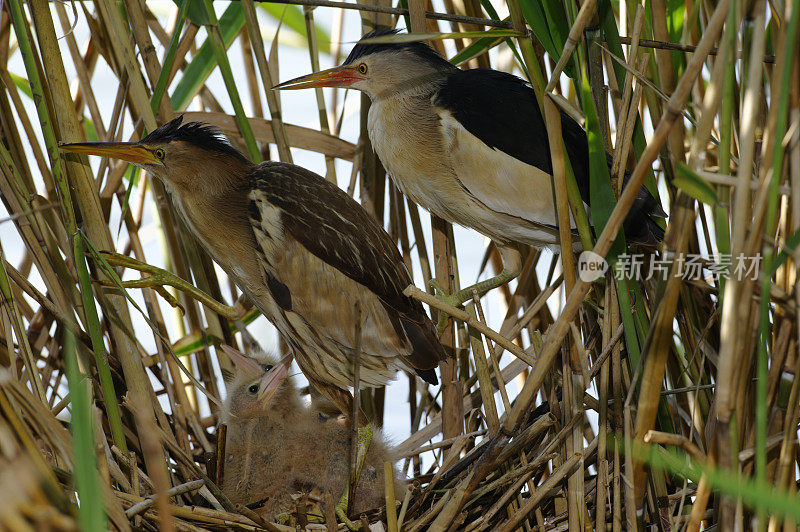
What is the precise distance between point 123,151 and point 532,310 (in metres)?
0.80

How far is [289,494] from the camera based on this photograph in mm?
1395

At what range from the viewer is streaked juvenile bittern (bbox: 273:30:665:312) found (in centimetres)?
142

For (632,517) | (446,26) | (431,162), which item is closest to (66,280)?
(431,162)

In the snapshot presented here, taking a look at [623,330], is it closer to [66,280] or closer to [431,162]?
[431,162]

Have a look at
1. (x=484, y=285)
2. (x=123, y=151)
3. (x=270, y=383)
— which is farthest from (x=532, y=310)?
(x=123, y=151)

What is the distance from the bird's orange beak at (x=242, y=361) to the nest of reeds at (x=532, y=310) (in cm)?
6

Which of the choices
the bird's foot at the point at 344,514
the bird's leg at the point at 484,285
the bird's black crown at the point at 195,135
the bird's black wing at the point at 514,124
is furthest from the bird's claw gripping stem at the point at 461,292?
the bird's black crown at the point at 195,135

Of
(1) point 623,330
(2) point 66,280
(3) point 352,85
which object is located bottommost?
(1) point 623,330

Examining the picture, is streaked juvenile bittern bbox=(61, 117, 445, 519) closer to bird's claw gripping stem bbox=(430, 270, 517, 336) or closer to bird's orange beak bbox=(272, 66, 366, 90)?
bird's claw gripping stem bbox=(430, 270, 517, 336)

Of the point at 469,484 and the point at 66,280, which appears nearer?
the point at 469,484

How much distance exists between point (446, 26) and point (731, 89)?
1.17 metres

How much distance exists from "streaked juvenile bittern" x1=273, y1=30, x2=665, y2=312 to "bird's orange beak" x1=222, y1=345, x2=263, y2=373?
0.40 m

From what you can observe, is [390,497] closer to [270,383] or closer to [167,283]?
[270,383]

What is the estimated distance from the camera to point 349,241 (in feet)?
4.55
